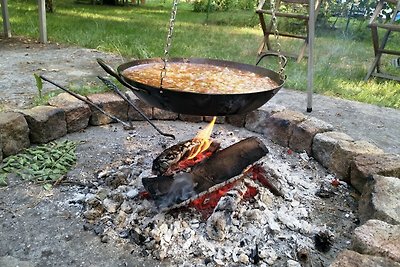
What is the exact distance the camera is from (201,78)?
203 centimetres

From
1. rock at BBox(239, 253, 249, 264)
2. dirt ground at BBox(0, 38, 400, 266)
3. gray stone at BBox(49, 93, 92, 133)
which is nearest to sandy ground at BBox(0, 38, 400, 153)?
dirt ground at BBox(0, 38, 400, 266)

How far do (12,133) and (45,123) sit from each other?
248 millimetres

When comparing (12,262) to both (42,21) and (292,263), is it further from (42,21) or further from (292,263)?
(42,21)

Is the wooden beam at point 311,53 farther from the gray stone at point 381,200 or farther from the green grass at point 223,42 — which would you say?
the gray stone at point 381,200

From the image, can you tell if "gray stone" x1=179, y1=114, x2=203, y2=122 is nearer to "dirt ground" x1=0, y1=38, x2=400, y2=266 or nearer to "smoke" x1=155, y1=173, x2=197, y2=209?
"dirt ground" x1=0, y1=38, x2=400, y2=266

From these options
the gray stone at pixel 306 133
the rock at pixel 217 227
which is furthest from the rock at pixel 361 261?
the gray stone at pixel 306 133

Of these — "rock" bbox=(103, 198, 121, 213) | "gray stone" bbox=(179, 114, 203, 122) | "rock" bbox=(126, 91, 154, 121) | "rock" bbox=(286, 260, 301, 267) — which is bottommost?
"rock" bbox=(103, 198, 121, 213)

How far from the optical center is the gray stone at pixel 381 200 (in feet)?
5.98

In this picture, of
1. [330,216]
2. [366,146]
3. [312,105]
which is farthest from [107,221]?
[312,105]

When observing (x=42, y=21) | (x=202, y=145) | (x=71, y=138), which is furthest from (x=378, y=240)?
(x=42, y=21)

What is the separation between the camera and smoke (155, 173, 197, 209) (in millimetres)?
1973

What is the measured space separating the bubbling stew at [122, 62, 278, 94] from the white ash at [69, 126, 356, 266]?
2.03 feet

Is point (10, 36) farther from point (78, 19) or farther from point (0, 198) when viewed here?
point (0, 198)

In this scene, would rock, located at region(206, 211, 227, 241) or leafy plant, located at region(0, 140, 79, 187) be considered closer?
rock, located at region(206, 211, 227, 241)
